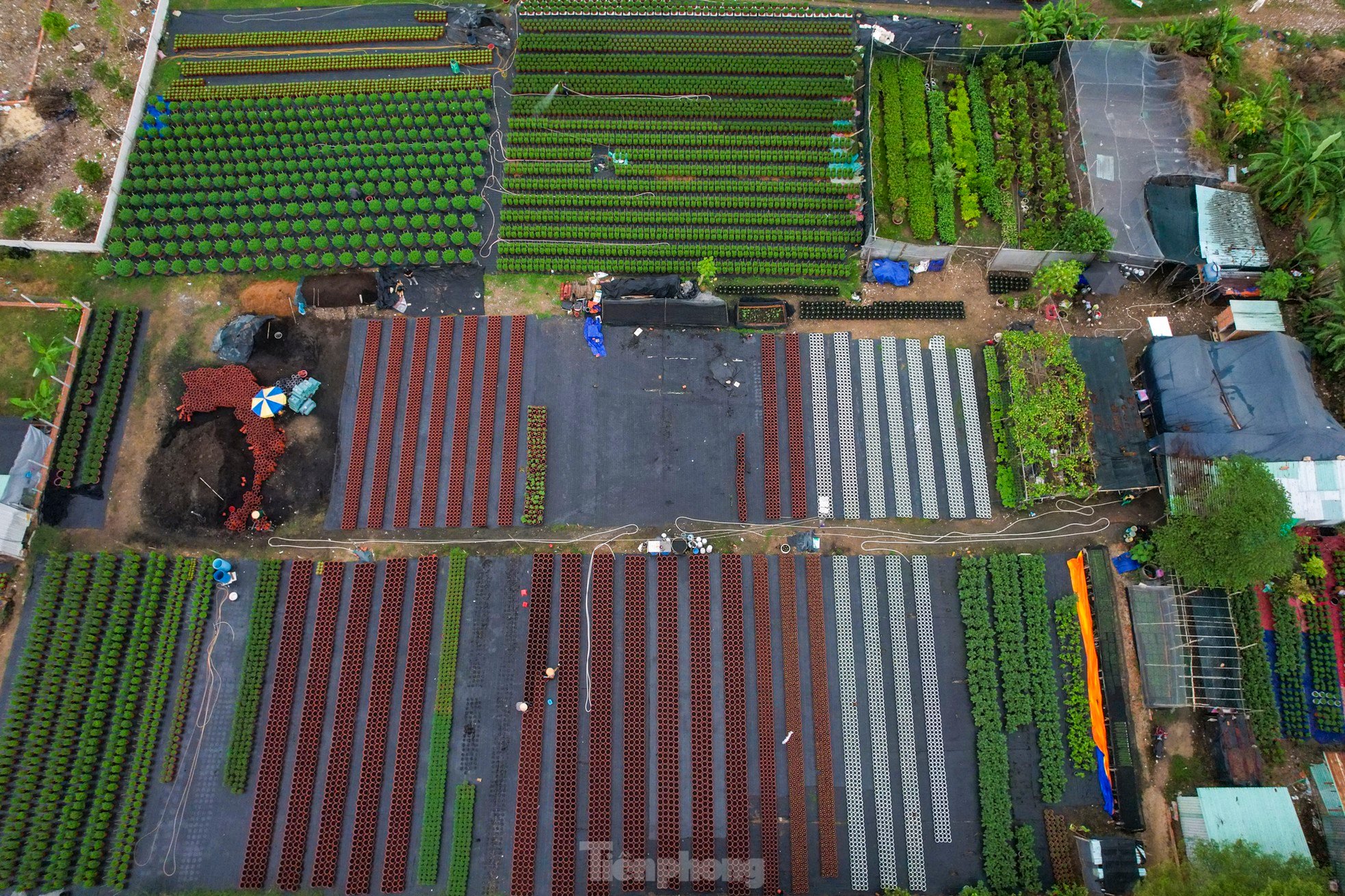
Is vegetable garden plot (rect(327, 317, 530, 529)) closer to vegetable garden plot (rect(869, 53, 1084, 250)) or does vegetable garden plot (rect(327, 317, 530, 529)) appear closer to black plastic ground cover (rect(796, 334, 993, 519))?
black plastic ground cover (rect(796, 334, 993, 519))

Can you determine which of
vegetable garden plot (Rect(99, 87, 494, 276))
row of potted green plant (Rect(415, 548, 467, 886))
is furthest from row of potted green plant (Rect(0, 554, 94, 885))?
vegetable garden plot (Rect(99, 87, 494, 276))

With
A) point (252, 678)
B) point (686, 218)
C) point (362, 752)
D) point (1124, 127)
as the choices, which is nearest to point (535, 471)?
point (362, 752)

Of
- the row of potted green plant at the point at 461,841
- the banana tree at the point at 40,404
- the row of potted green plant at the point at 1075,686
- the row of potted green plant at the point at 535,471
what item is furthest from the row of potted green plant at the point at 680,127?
the row of potted green plant at the point at 461,841

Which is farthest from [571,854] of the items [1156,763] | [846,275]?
[846,275]

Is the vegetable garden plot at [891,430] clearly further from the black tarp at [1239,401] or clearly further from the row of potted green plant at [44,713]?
the row of potted green plant at [44,713]

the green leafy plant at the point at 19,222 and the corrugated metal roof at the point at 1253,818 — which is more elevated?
the green leafy plant at the point at 19,222

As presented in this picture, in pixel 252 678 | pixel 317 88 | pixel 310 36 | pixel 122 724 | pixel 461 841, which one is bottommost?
pixel 461 841

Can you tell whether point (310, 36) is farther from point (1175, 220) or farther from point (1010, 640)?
point (1010, 640)
